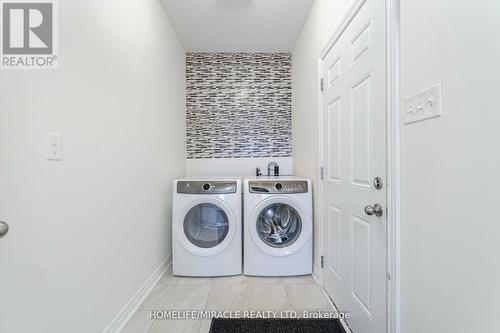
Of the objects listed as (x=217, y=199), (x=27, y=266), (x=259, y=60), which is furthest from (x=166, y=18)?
(x=27, y=266)

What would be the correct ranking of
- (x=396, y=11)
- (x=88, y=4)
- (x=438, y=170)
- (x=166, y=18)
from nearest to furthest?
(x=438, y=170)
(x=396, y=11)
(x=88, y=4)
(x=166, y=18)

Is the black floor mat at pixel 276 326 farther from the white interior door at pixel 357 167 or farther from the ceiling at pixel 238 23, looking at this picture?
the ceiling at pixel 238 23

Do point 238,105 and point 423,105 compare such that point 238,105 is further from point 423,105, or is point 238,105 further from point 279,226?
point 423,105

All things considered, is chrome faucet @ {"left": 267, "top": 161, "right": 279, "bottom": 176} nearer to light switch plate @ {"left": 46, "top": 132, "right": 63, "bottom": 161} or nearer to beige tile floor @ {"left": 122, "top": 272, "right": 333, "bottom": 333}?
beige tile floor @ {"left": 122, "top": 272, "right": 333, "bottom": 333}

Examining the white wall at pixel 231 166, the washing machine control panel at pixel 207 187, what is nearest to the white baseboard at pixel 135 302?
the washing machine control panel at pixel 207 187

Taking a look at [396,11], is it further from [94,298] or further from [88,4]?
[94,298]

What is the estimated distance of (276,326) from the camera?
1.64 m

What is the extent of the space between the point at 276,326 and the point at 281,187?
42.1 inches

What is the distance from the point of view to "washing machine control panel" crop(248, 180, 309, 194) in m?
2.29

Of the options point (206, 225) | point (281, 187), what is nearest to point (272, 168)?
point (281, 187)

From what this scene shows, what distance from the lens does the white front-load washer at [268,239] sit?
2.28 meters

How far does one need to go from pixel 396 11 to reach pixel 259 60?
237cm

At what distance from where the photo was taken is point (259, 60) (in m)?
3.27

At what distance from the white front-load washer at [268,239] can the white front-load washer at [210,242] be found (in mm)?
100
